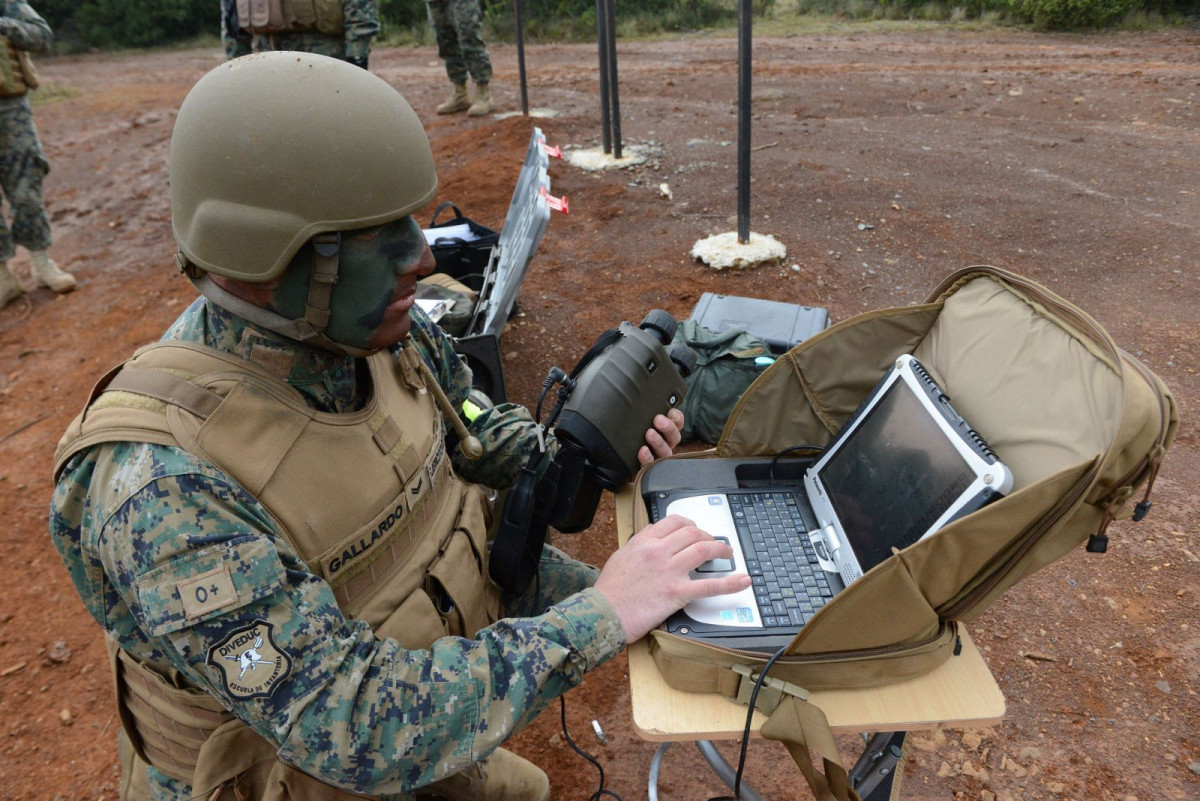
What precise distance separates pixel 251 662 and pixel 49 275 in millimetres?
6144

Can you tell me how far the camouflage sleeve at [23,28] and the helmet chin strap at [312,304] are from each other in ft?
16.6

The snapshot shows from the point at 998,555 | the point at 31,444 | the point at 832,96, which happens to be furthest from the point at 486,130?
the point at 998,555

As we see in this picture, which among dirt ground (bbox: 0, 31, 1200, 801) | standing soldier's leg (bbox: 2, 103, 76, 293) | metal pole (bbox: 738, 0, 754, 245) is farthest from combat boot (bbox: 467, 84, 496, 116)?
metal pole (bbox: 738, 0, 754, 245)

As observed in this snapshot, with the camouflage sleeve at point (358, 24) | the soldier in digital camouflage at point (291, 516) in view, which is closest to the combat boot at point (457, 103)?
the camouflage sleeve at point (358, 24)

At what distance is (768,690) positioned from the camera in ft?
4.20

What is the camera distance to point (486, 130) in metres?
8.23

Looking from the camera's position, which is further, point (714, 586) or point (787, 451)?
point (787, 451)

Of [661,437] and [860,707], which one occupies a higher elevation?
[661,437]

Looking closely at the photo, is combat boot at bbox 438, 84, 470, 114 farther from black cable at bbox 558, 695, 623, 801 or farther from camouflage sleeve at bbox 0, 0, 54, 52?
black cable at bbox 558, 695, 623, 801

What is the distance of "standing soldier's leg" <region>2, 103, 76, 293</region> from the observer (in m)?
5.23

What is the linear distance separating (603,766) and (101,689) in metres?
1.82

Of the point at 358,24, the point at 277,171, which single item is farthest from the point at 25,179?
the point at 277,171

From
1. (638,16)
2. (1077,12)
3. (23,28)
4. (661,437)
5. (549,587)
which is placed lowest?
(549,587)

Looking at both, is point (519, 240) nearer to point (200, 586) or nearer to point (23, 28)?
point (200, 586)
